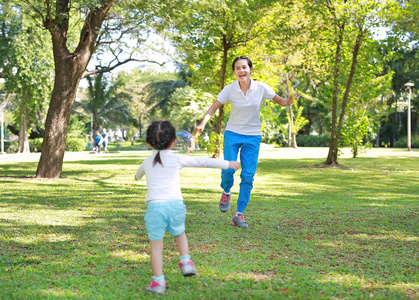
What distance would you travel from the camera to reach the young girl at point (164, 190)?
11.1ft

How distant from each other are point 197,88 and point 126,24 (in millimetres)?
6593

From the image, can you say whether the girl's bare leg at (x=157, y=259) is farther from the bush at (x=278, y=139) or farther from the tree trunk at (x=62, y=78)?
the bush at (x=278, y=139)

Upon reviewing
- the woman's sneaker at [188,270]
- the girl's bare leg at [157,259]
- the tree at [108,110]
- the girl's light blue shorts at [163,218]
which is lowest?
the woman's sneaker at [188,270]

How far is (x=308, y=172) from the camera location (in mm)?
14117

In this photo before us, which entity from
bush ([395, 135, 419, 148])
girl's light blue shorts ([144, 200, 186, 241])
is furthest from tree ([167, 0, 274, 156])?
bush ([395, 135, 419, 148])

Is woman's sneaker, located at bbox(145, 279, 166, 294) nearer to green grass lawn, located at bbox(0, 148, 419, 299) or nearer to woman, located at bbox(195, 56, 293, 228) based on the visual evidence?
green grass lawn, located at bbox(0, 148, 419, 299)

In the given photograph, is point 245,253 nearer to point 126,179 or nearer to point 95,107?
point 126,179

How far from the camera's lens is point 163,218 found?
11.1 ft

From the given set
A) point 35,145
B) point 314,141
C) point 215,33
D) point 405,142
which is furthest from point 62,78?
point 314,141

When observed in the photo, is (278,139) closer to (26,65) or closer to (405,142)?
(405,142)

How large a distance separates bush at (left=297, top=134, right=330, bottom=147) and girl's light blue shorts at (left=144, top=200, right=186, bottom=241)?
44.0 metres

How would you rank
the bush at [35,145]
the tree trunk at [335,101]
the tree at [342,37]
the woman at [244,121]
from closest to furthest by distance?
the woman at [244,121]
the tree at [342,37]
the tree trunk at [335,101]
the bush at [35,145]

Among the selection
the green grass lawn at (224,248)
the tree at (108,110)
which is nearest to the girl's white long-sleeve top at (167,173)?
the green grass lawn at (224,248)

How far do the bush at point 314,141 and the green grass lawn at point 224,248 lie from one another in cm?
3826
